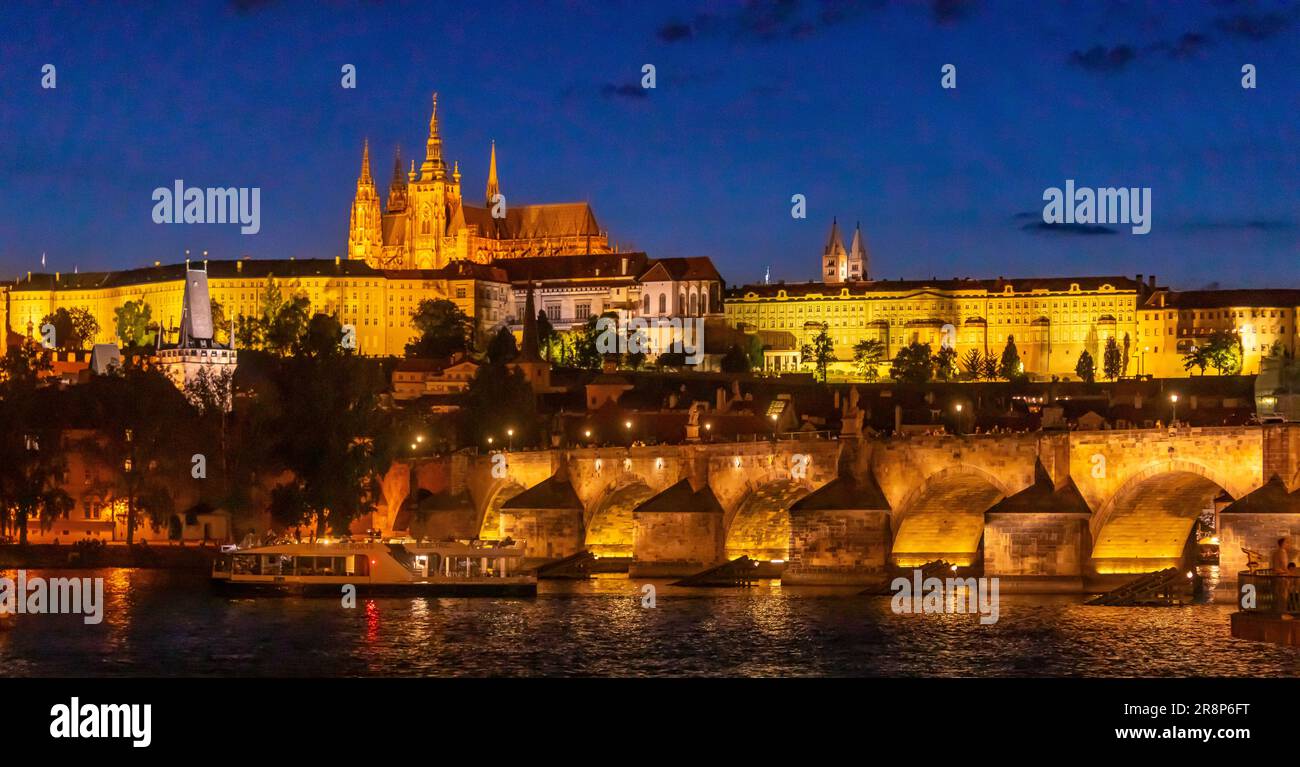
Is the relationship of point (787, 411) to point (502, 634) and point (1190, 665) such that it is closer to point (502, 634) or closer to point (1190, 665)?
point (502, 634)

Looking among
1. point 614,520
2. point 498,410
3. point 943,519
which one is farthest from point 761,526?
point 498,410

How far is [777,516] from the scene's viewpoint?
80.9 metres

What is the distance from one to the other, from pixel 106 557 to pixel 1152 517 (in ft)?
135

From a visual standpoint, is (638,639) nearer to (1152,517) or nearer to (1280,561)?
(1280,561)

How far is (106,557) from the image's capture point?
8731 centimetres

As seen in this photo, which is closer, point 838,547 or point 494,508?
point 838,547

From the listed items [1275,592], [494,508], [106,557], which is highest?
[494,508]

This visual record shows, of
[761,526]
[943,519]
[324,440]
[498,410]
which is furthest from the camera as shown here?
[498,410]

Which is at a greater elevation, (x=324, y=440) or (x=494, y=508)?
(x=324, y=440)

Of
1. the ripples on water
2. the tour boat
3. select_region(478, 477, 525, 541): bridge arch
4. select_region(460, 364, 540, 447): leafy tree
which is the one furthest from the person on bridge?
select_region(460, 364, 540, 447): leafy tree

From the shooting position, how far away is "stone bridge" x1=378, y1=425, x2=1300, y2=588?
6506 centimetres

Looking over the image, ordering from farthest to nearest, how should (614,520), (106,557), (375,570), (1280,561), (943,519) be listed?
1. (106,557)
2. (614,520)
3. (375,570)
4. (943,519)
5. (1280,561)

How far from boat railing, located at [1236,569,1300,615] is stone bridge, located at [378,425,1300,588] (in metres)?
3.75
